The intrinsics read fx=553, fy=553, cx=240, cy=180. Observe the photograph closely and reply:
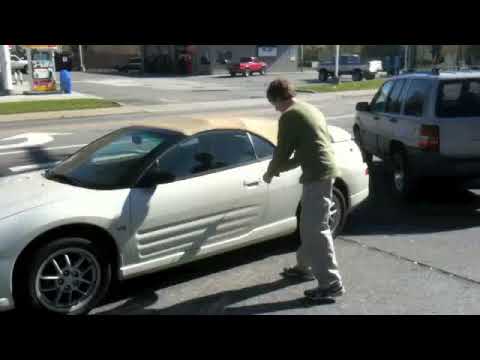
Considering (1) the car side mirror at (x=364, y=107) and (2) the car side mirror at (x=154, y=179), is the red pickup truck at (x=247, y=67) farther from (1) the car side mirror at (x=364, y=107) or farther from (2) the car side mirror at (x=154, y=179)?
(2) the car side mirror at (x=154, y=179)

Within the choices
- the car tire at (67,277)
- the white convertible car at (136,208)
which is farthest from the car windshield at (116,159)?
the car tire at (67,277)

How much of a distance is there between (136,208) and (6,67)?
25.3m

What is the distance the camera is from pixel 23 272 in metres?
3.83

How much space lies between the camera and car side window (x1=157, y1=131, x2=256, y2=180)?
462 centimetres

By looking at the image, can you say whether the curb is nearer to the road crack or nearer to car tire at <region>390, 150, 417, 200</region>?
car tire at <region>390, 150, 417, 200</region>

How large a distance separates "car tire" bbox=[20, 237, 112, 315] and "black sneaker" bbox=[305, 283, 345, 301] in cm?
157

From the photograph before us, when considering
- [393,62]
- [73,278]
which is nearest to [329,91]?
[393,62]

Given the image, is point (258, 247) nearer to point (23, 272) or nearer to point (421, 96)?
point (23, 272)

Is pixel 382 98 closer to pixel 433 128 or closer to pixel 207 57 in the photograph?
pixel 433 128

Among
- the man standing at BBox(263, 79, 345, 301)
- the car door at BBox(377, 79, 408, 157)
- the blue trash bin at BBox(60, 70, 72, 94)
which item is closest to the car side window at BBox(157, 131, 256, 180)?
the man standing at BBox(263, 79, 345, 301)

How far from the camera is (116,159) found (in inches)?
191

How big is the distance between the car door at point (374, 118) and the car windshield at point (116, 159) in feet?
14.6
